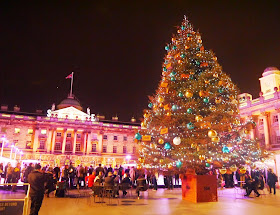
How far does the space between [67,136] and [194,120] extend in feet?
192

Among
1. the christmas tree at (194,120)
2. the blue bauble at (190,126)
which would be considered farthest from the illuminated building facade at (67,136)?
the blue bauble at (190,126)

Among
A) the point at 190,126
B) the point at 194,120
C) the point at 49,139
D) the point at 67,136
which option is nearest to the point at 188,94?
the point at 194,120

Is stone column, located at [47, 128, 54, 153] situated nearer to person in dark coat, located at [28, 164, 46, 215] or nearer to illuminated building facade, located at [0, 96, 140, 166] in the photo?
illuminated building facade, located at [0, 96, 140, 166]

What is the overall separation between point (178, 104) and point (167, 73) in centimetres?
237

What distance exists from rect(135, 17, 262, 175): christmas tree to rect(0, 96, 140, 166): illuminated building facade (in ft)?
161

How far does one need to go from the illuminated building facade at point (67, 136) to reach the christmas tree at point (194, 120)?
161 feet

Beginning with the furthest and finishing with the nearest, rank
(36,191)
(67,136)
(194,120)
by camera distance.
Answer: (67,136)
(194,120)
(36,191)

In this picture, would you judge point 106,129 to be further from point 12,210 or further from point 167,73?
point 12,210

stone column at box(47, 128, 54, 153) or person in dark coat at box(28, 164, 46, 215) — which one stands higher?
stone column at box(47, 128, 54, 153)

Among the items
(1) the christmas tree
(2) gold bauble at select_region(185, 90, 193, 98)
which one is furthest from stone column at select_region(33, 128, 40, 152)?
(2) gold bauble at select_region(185, 90, 193, 98)

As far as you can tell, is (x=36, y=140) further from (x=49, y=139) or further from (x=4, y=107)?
(x=4, y=107)

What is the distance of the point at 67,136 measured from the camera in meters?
65.8

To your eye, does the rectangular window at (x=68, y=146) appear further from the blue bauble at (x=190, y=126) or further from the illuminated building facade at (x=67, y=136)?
the blue bauble at (x=190, y=126)

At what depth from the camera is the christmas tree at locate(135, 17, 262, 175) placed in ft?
38.1
